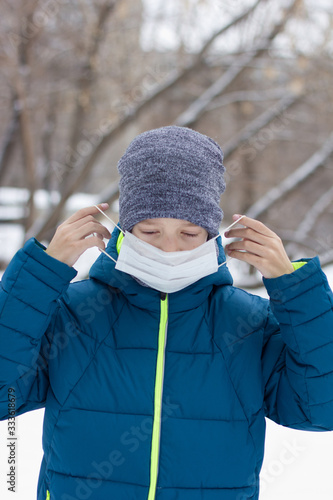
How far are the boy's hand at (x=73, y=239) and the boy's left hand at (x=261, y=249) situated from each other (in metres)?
0.39

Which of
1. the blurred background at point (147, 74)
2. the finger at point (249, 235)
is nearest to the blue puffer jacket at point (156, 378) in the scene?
the finger at point (249, 235)

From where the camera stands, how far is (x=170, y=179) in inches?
54.7

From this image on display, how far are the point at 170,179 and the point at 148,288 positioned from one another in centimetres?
32

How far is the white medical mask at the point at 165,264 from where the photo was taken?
4.50ft

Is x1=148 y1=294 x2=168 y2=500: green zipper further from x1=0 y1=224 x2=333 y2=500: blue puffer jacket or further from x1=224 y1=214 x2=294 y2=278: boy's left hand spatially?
x1=224 y1=214 x2=294 y2=278: boy's left hand

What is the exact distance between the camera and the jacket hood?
136 centimetres

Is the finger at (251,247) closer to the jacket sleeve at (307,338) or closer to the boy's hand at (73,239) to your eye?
the jacket sleeve at (307,338)

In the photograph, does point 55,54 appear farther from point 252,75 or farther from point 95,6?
point 252,75

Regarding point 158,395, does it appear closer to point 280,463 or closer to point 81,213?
point 81,213

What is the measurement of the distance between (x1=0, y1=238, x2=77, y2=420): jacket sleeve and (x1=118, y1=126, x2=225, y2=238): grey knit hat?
0.94 feet

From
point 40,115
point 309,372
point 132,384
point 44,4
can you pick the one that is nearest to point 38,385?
point 132,384

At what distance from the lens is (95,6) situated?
5.86 m

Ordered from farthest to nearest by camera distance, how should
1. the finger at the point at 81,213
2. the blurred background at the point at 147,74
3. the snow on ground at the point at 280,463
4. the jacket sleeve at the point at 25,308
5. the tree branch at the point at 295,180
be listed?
the tree branch at the point at 295,180
the blurred background at the point at 147,74
the snow on ground at the point at 280,463
the finger at the point at 81,213
the jacket sleeve at the point at 25,308

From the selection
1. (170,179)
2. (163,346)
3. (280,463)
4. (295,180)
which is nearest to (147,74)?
(295,180)
